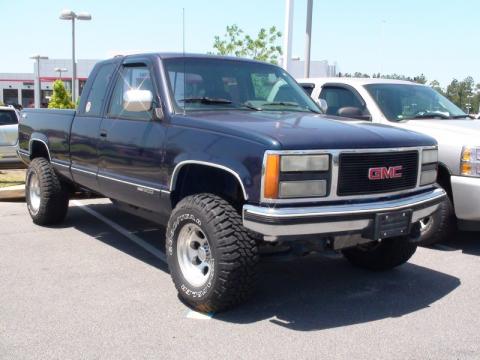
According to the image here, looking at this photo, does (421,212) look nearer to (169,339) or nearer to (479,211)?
(479,211)

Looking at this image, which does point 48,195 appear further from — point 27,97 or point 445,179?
point 27,97

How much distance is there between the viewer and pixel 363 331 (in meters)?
3.92

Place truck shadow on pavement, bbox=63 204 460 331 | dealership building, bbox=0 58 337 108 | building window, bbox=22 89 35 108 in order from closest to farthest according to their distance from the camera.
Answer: truck shadow on pavement, bbox=63 204 460 331
dealership building, bbox=0 58 337 108
building window, bbox=22 89 35 108

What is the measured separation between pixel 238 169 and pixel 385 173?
3.70 feet

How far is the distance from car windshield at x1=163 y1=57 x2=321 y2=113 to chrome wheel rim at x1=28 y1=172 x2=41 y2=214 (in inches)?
117

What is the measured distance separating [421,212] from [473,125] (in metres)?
2.57

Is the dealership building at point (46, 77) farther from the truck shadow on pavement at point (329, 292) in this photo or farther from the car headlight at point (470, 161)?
the truck shadow on pavement at point (329, 292)

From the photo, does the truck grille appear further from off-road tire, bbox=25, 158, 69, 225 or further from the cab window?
off-road tire, bbox=25, 158, 69, 225

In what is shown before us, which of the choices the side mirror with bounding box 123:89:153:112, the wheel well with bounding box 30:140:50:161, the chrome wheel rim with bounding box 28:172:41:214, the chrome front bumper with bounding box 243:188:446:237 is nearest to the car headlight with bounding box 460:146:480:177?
the chrome front bumper with bounding box 243:188:446:237

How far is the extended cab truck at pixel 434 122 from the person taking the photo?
5.73 meters

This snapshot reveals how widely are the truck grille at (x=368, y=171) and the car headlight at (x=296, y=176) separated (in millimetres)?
159

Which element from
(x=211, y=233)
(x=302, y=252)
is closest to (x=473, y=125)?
(x=302, y=252)

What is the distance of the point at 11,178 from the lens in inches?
438

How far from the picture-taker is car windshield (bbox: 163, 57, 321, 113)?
4.81 metres
